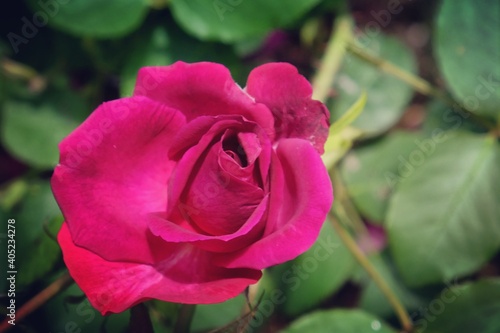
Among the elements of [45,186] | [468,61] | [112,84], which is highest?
[468,61]

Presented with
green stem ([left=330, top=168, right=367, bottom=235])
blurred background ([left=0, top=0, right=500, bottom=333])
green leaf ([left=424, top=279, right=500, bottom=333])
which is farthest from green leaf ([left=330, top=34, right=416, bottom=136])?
green leaf ([left=424, top=279, right=500, bottom=333])

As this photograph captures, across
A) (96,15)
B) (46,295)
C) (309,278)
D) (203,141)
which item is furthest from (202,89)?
(309,278)

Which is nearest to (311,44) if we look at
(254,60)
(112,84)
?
(254,60)

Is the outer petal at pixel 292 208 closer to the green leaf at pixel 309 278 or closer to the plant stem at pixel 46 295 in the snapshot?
the plant stem at pixel 46 295

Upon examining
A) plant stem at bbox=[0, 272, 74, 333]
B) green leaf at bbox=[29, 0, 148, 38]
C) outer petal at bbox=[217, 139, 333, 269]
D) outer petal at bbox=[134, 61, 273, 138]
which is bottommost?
plant stem at bbox=[0, 272, 74, 333]

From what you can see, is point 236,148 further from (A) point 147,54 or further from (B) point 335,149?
(A) point 147,54

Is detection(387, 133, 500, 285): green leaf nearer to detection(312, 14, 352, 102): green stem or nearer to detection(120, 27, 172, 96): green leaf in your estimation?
detection(312, 14, 352, 102): green stem

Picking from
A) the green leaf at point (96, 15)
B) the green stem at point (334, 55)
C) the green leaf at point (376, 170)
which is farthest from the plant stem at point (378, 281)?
the green leaf at point (96, 15)

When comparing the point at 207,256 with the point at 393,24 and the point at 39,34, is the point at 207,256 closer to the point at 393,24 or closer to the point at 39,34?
the point at 39,34
